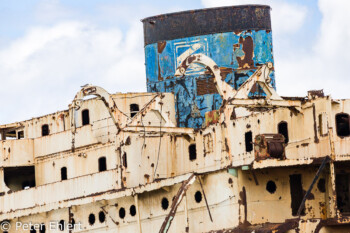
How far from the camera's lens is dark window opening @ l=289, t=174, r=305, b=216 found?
128ft

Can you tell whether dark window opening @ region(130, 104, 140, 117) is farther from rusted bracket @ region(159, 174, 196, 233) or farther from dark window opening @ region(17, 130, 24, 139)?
dark window opening @ region(17, 130, 24, 139)

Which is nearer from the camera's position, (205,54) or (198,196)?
(198,196)

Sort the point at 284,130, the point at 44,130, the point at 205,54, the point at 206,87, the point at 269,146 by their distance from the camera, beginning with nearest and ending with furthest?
1. the point at 269,146
2. the point at 284,130
3. the point at 206,87
4. the point at 205,54
5. the point at 44,130

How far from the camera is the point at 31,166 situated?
158ft

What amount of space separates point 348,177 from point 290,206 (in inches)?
81.0

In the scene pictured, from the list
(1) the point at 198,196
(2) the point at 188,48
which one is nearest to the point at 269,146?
(1) the point at 198,196

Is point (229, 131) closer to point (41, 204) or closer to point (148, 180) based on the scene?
point (148, 180)

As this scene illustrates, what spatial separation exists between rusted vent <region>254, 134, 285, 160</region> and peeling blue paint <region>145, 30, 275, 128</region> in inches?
285

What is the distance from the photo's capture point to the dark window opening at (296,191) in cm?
3888

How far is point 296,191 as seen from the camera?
38938 millimetres

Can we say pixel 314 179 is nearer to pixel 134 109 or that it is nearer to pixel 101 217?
pixel 134 109

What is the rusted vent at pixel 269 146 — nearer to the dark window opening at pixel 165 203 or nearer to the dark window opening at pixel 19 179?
the dark window opening at pixel 165 203

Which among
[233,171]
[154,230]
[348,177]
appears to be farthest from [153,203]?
[348,177]

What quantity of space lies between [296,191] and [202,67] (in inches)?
320
